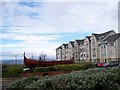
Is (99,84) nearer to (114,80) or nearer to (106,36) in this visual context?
(114,80)

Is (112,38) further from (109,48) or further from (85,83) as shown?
(85,83)

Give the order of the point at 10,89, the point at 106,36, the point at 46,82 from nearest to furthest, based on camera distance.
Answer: the point at 46,82
the point at 10,89
the point at 106,36

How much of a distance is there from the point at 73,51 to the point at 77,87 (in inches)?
3470

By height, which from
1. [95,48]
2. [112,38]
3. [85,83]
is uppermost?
[112,38]

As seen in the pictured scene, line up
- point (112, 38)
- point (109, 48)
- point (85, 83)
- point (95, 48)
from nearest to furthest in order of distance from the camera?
1. point (85, 83)
2. point (109, 48)
3. point (112, 38)
4. point (95, 48)

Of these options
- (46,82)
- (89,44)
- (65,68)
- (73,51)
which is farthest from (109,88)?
(73,51)

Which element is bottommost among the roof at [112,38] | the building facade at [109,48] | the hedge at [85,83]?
the hedge at [85,83]

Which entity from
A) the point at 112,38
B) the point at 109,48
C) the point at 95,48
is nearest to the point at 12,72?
the point at 109,48

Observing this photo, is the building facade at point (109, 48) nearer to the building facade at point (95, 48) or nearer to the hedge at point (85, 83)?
the building facade at point (95, 48)

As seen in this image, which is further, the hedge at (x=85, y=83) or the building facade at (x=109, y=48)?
the building facade at (x=109, y=48)

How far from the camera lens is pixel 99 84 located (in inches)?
262

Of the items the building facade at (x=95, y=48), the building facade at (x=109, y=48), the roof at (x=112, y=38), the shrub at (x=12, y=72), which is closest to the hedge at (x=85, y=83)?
the shrub at (x=12, y=72)

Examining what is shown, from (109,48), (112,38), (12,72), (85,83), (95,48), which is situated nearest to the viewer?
(85,83)

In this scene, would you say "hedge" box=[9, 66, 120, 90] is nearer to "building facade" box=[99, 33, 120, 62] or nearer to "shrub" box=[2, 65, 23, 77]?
"shrub" box=[2, 65, 23, 77]
